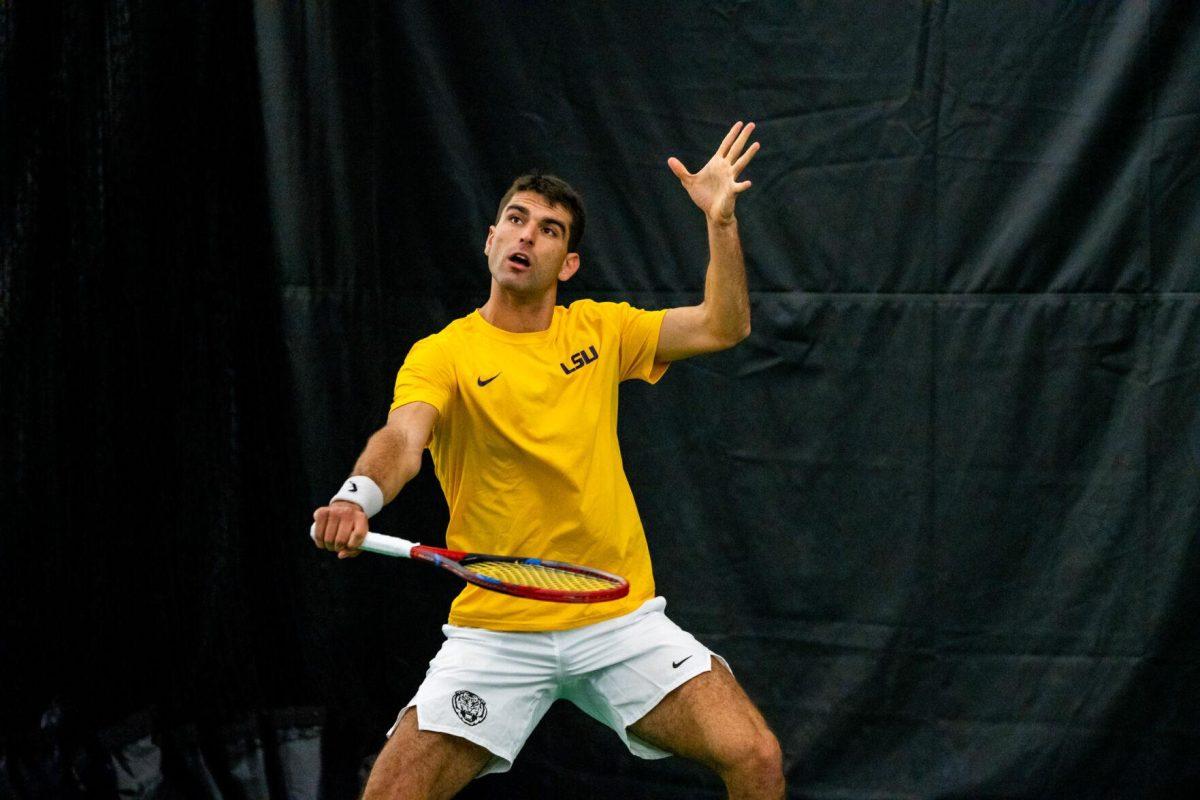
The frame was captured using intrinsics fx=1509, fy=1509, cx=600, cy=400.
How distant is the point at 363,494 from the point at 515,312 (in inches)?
38.4

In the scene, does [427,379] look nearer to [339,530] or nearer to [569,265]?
[569,265]

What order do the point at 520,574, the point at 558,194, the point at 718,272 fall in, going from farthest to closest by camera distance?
the point at 558,194 → the point at 718,272 → the point at 520,574

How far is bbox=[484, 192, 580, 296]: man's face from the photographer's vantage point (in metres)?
3.95

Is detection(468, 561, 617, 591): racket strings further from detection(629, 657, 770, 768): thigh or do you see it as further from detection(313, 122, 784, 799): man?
detection(629, 657, 770, 768): thigh

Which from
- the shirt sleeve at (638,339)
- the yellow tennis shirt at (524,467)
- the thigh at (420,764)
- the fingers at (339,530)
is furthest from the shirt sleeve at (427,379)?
the thigh at (420,764)

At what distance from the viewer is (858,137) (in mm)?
4723

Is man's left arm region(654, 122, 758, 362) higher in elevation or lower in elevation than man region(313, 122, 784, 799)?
higher

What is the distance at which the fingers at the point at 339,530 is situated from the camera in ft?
9.87

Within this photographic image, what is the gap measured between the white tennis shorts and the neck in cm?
80

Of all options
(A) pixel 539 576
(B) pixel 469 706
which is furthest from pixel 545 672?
(A) pixel 539 576

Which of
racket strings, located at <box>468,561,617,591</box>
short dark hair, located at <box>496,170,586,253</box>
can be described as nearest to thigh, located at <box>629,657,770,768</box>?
racket strings, located at <box>468,561,617,591</box>

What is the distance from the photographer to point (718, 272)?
3.92m

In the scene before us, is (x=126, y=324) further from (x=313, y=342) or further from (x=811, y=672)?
(x=811, y=672)

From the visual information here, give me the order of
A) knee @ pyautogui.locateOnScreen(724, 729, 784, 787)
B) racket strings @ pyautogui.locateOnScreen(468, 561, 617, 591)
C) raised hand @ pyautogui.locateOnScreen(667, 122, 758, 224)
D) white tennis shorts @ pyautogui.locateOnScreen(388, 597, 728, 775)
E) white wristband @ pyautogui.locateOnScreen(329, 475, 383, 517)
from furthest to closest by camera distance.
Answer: raised hand @ pyautogui.locateOnScreen(667, 122, 758, 224) < white tennis shorts @ pyautogui.locateOnScreen(388, 597, 728, 775) < knee @ pyautogui.locateOnScreen(724, 729, 784, 787) < racket strings @ pyautogui.locateOnScreen(468, 561, 617, 591) < white wristband @ pyautogui.locateOnScreen(329, 475, 383, 517)
